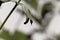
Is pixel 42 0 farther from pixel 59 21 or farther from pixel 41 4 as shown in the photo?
pixel 59 21

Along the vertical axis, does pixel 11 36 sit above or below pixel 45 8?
below

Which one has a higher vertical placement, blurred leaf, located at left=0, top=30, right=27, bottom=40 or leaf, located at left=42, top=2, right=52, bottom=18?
leaf, located at left=42, top=2, right=52, bottom=18

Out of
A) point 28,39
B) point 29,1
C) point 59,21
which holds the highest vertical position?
point 29,1

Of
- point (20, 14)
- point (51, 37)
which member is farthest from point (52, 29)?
point (20, 14)

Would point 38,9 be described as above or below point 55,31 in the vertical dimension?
above

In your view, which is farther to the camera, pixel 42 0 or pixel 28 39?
pixel 42 0

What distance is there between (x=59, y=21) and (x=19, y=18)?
0.32 meters

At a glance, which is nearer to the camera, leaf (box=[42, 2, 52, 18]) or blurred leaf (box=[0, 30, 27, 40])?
blurred leaf (box=[0, 30, 27, 40])

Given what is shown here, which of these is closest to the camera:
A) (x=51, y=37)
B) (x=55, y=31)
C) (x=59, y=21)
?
(x=51, y=37)

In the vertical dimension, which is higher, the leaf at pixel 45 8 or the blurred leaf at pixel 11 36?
the leaf at pixel 45 8

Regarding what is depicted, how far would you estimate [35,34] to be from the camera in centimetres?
141

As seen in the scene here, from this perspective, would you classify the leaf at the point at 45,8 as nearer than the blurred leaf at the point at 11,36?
No

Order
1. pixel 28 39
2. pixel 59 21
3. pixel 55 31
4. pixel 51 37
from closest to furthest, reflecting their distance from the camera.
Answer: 1. pixel 28 39
2. pixel 51 37
3. pixel 55 31
4. pixel 59 21

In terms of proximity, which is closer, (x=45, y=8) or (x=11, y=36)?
(x=11, y=36)
